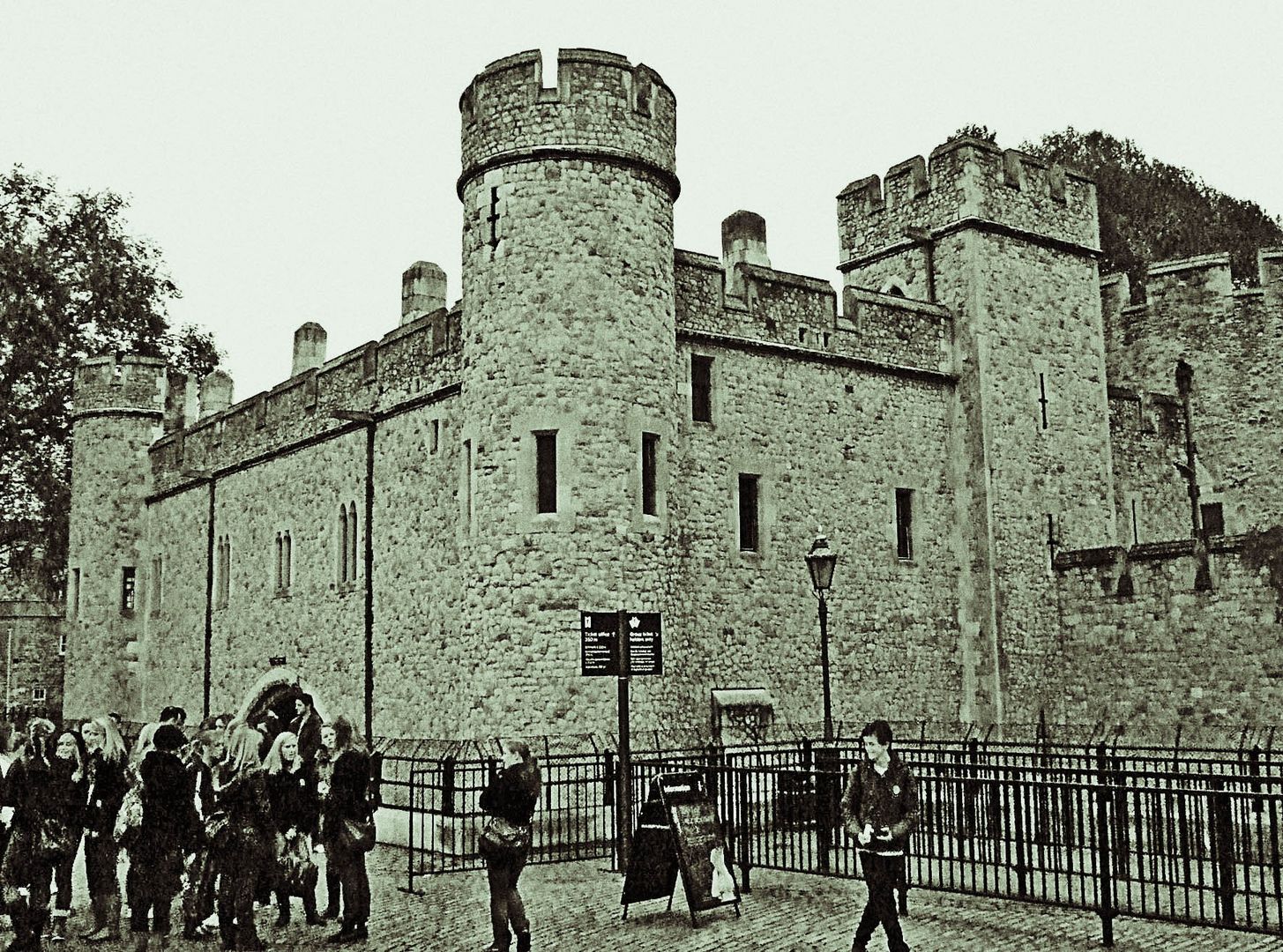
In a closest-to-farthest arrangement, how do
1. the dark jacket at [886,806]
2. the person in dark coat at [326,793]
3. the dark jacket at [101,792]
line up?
1. the dark jacket at [886,806]
2. the dark jacket at [101,792]
3. the person in dark coat at [326,793]

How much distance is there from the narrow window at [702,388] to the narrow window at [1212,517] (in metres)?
11.7

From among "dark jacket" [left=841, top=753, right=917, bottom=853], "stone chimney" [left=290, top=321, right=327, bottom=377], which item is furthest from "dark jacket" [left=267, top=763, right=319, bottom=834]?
"stone chimney" [left=290, top=321, right=327, bottom=377]

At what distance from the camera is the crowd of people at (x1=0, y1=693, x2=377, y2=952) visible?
9508 mm

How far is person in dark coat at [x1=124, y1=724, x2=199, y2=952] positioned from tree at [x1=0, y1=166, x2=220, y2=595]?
26.2 meters

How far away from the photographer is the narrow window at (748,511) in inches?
789

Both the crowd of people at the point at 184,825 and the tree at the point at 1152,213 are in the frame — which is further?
the tree at the point at 1152,213

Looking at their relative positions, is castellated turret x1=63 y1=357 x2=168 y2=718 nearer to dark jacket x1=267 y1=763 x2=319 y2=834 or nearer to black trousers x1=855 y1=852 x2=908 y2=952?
dark jacket x1=267 y1=763 x2=319 y2=834

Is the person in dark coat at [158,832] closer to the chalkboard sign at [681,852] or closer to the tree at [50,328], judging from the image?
the chalkboard sign at [681,852]

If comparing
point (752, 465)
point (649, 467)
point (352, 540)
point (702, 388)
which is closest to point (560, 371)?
point (649, 467)

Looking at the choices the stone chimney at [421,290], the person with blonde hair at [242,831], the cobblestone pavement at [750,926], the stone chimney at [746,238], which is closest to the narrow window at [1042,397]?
the stone chimney at [746,238]

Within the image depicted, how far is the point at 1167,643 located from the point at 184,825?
15.8 m

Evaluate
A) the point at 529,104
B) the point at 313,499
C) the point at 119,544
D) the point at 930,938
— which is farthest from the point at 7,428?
the point at 930,938

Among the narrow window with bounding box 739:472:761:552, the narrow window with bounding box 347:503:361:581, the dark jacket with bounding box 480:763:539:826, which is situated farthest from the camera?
the narrow window with bounding box 347:503:361:581

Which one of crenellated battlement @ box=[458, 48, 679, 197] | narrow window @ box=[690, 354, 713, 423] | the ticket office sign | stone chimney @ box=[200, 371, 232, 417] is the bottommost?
the ticket office sign
